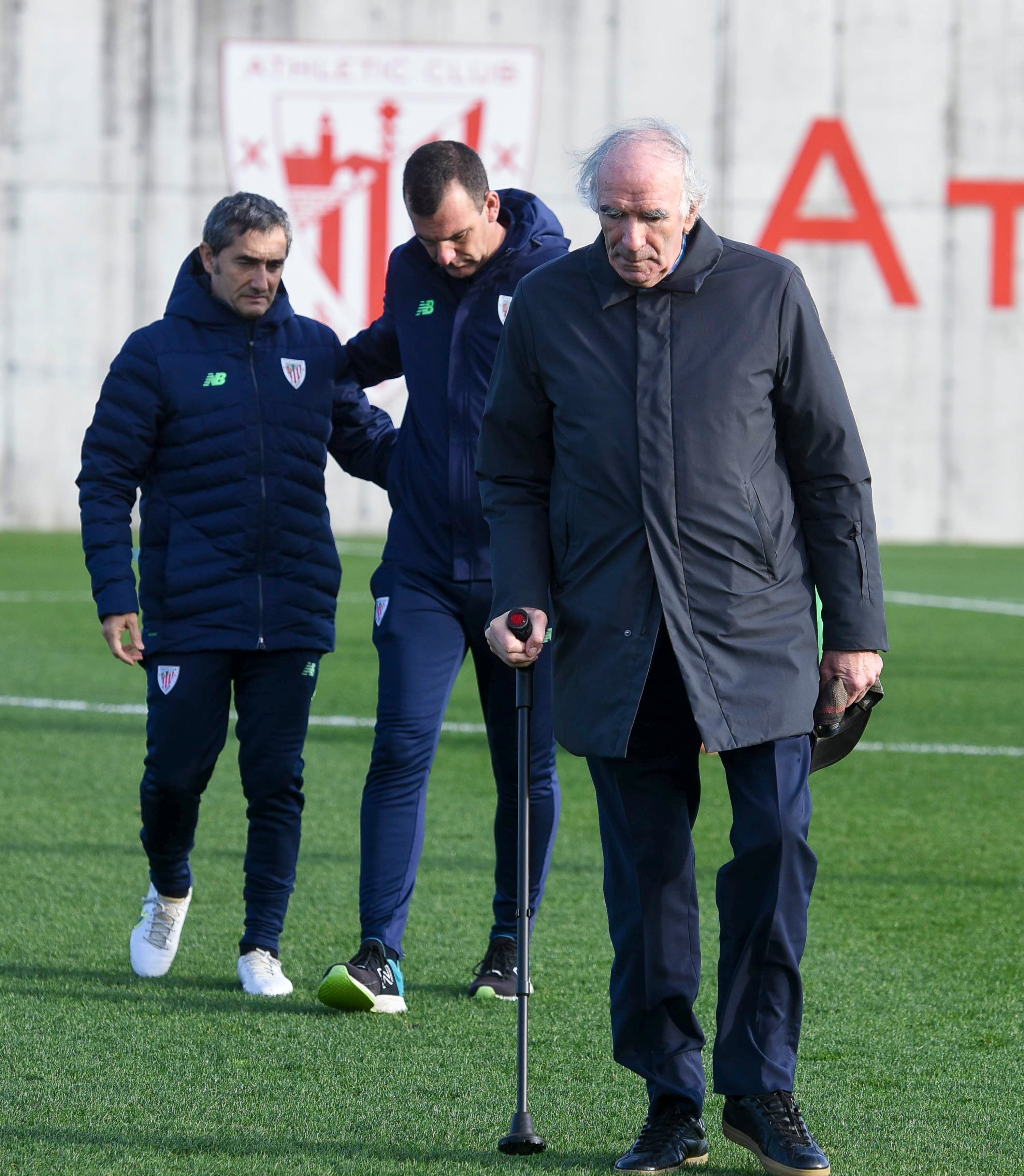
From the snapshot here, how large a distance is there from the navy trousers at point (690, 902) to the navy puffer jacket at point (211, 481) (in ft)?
4.52

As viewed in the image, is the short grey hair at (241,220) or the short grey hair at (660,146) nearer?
the short grey hair at (660,146)

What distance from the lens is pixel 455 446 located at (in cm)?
430

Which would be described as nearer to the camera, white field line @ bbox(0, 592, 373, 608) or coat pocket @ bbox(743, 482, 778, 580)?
coat pocket @ bbox(743, 482, 778, 580)

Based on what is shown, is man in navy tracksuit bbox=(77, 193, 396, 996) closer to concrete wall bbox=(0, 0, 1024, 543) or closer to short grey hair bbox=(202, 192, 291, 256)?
short grey hair bbox=(202, 192, 291, 256)

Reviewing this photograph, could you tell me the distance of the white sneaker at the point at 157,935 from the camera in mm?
4477

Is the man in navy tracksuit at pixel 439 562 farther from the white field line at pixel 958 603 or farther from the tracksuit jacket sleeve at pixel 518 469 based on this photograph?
the white field line at pixel 958 603

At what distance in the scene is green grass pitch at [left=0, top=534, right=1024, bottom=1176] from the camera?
3314 millimetres

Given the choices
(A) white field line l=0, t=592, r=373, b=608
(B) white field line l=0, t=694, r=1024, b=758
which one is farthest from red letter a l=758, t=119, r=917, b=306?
(B) white field line l=0, t=694, r=1024, b=758

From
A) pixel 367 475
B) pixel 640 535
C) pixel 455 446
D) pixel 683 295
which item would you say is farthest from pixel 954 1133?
pixel 367 475

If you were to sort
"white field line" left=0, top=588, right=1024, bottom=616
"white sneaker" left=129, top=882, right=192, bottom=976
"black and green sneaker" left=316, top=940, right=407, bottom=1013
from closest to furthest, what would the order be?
1. "black and green sneaker" left=316, top=940, right=407, bottom=1013
2. "white sneaker" left=129, top=882, right=192, bottom=976
3. "white field line" left=0, top=588, right=1024, bottom=616

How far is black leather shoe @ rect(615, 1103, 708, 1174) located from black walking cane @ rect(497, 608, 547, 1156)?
175 mm

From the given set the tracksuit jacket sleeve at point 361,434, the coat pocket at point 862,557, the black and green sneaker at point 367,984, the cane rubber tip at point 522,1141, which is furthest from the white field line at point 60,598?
the coat pocket at point 862,557

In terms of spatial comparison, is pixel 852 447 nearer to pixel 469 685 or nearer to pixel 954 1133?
pixel 954 1133

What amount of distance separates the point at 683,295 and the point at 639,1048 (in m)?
1.38
